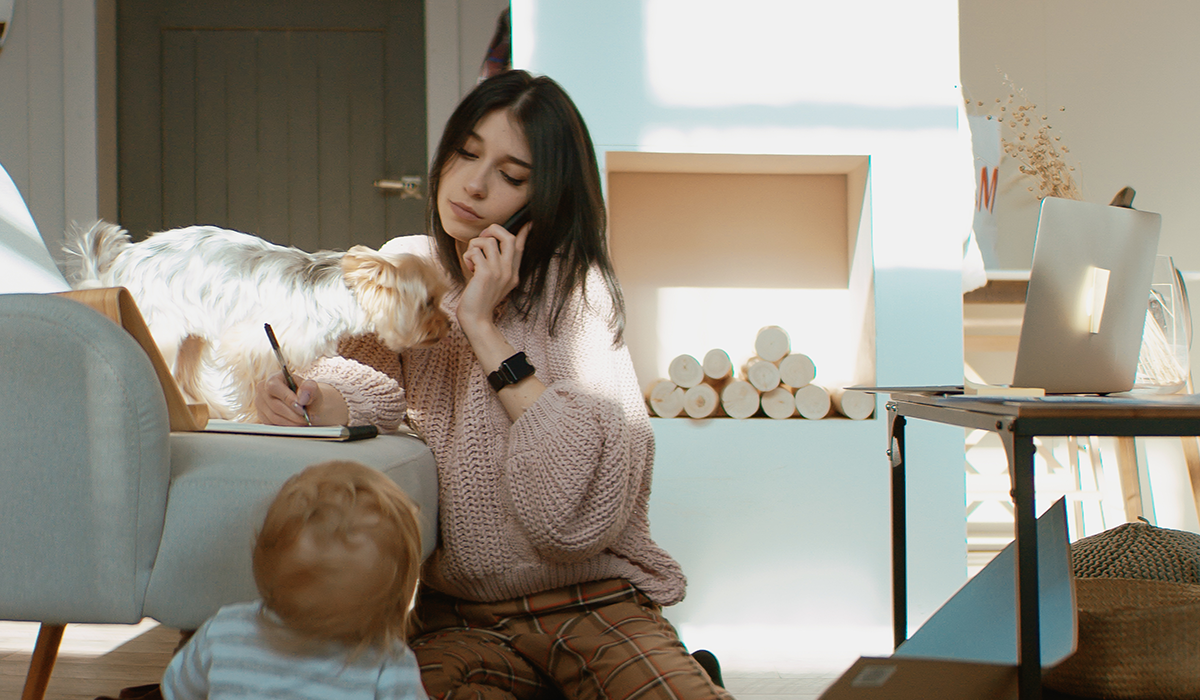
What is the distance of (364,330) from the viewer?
1.51m

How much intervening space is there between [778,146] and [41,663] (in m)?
1.68

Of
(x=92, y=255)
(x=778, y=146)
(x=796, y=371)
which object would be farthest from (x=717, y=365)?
(x=92, y=255)

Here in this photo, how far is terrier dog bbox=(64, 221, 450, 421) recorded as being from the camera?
155 cm

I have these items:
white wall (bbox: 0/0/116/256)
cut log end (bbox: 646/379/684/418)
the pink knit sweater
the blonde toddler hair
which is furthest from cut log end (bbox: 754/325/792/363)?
white wall (bbox: 0/0/116/256)

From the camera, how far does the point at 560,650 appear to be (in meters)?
1.16

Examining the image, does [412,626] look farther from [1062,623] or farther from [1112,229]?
[1112,229]

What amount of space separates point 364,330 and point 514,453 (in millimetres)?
464

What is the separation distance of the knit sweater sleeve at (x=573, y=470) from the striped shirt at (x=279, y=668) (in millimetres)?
328

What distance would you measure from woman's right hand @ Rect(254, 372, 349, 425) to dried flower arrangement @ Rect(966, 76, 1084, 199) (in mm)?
2477

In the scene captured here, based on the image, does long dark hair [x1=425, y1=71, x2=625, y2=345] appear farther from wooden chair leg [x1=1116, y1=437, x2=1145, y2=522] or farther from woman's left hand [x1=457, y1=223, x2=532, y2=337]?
wooden chair leg [x1=1116, y1=437, x2=1145, y2=522]

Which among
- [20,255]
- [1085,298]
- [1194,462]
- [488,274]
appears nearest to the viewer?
[1085,298]

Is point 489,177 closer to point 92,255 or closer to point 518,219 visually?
point 518,219

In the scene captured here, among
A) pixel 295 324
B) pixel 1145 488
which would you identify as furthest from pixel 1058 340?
pixel 1145 488

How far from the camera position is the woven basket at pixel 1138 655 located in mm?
1045
